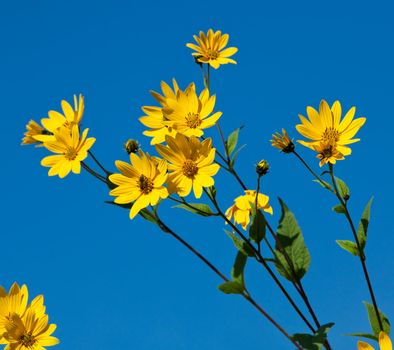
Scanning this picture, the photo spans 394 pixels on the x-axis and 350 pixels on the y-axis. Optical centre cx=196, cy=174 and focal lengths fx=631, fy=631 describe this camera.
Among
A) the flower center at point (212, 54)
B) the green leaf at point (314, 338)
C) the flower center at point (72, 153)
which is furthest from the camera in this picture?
the flower center at point (212, 54)

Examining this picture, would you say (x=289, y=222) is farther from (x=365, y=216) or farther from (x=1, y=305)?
(x=1, y=305)

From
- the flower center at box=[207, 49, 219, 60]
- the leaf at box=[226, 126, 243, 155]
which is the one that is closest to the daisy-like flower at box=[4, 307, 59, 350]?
the leaf at box=[226, 126, 243, 155]

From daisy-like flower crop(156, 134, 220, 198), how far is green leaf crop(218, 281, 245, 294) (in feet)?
1.18

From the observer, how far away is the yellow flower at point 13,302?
2496 millimetres

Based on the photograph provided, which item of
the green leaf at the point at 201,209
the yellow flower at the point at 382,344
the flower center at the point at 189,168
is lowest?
the yellow flower at the point at 382,344

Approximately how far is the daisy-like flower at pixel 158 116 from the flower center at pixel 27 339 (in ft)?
2.99

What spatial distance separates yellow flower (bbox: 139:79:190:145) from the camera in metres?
2.60

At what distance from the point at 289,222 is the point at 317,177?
0.30m

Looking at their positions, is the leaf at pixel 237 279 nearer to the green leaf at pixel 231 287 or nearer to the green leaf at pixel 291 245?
the green leaf at pixel 231 287

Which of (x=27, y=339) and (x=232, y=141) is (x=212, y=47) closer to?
(x=232, y=141)

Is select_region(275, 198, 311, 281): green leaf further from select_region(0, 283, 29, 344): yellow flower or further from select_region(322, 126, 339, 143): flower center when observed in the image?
select_region(0, 283, 29, 344): yellow flower

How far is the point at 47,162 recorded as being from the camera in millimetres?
2572

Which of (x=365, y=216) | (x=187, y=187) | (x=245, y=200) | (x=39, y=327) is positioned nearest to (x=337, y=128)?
(x=365, y=216)

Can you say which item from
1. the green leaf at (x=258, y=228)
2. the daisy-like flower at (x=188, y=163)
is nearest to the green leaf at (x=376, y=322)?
the green leaf at (x=258, y=228)
